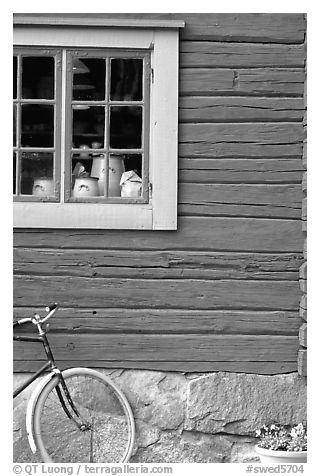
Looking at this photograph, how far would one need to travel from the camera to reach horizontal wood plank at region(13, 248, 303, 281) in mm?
6113

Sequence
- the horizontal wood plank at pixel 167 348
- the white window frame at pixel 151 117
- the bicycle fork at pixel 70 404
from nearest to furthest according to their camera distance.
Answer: the bicycle fork at pixel 70 404, the white window frame at pixel 151 117, the horizontal wood plank at pixel 167 348

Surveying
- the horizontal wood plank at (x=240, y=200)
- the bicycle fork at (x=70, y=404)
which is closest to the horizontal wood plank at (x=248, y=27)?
the horizontal wood plank at (x=240, y=200)

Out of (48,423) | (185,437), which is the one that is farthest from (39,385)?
(185,437)

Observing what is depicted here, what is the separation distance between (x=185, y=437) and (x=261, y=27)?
2626 mm

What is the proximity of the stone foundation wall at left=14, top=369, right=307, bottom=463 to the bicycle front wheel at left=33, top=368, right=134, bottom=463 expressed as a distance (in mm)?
100

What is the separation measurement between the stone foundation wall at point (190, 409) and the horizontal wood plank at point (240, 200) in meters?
1.03

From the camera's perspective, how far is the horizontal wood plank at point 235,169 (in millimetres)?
6121

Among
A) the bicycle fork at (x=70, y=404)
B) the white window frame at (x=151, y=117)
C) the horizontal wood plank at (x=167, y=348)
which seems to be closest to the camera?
the bicycle fork at (x=70, y=404)

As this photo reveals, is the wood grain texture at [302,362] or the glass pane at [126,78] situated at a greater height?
the glass pane at [126,78]

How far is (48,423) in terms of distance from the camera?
20.2 ft

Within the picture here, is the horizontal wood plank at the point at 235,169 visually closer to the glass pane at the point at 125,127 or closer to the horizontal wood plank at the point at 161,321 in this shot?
the glass pane at the point at 125,127
